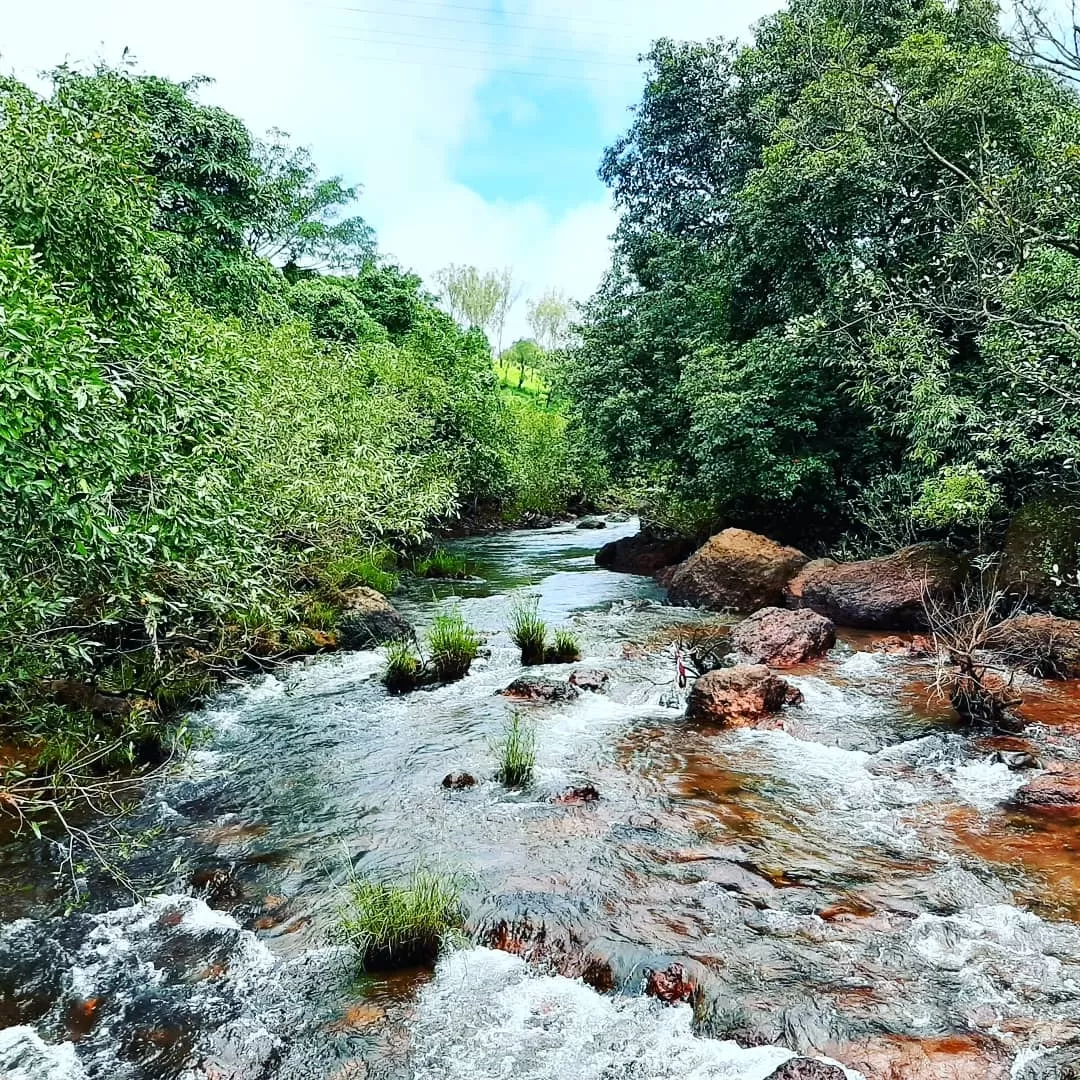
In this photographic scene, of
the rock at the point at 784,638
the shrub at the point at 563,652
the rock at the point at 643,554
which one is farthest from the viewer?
the rock at the point at 643,554

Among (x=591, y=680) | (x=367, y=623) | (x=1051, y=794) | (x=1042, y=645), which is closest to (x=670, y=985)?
(x=1051, y=794)

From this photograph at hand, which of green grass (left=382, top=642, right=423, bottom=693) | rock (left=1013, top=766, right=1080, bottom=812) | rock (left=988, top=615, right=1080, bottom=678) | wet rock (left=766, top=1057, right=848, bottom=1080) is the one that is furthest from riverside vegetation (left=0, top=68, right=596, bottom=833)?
rock (left=988, top=615, right=1080, bottom=678)

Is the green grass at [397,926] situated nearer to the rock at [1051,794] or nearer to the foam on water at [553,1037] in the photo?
the foam on water at [553,1037]

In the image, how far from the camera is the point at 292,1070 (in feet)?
14.9

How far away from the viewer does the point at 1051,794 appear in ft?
23.2

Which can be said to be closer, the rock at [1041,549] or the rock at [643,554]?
the rock at [1041,549]

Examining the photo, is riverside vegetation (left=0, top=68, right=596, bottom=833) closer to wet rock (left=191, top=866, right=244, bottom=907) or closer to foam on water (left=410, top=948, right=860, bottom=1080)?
wet rock (left=191, top=866, right=244, bottom=907)

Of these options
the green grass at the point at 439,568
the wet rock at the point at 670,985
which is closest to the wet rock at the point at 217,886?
the wet rock at the point at 670,985

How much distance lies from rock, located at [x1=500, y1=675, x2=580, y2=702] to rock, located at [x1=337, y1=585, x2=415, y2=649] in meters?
3.19

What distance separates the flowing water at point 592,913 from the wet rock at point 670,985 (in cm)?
5

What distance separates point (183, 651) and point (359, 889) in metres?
5.73

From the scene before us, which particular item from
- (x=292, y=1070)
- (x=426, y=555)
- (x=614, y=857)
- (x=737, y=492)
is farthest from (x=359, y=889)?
(x=426, y=555)

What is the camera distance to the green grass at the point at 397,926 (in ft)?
17.5

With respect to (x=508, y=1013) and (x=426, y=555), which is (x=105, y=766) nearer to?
(x=508, y=1013)
